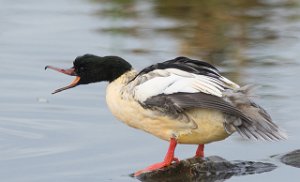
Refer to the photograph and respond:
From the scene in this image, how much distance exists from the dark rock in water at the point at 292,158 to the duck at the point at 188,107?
0.42 m

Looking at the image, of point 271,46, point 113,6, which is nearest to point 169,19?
point 113,6

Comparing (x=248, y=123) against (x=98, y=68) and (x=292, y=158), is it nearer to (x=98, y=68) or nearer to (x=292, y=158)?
(x=292, y=158)

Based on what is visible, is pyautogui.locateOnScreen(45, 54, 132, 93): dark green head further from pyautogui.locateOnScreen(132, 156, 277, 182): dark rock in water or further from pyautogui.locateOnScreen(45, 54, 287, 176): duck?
pyautogui.locateOnScreen(132, 156, 277, 182): dark rock in water

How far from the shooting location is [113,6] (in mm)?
14359

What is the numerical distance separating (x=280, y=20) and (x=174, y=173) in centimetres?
585

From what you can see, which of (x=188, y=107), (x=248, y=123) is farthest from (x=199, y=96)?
(x=248, y=123)

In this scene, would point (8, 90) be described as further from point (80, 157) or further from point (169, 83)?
point (169, 83)

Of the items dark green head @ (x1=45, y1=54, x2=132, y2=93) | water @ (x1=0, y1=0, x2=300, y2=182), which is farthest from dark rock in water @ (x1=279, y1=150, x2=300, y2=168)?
dark green head @ (x1=45, y1=54, x2=132, y2=93)

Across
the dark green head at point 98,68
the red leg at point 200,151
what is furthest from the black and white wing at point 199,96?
the red leg at point 200,151

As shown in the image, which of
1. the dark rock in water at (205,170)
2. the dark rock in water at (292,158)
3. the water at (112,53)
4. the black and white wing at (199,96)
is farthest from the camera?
the water at (112,53)

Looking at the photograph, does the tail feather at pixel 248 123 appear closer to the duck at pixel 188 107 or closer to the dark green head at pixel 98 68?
the duck at pixel 188 107

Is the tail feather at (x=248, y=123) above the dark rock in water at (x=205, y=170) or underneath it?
above

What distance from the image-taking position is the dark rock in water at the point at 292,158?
8422mm

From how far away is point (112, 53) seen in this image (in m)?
11.8
